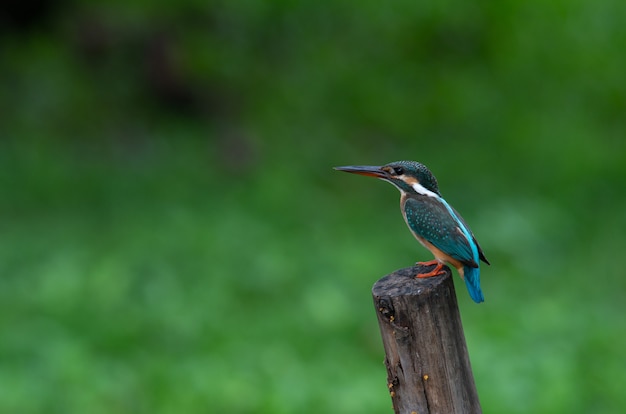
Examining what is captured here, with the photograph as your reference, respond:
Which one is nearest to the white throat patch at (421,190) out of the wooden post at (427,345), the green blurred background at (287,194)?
the wooden post at (427,345)

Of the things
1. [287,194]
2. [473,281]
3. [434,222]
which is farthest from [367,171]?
[287,194]

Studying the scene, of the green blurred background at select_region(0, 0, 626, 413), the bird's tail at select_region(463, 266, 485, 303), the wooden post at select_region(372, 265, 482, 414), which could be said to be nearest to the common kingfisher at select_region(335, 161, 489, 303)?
the bird's tail at select_region(463, 266, 485, 303)

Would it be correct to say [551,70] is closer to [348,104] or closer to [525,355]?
[348,104]

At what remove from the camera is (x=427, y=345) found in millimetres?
2914

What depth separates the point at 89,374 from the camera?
6.50 m

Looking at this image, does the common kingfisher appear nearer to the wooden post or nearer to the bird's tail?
the bird's tail

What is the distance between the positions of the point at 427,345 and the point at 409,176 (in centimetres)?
68

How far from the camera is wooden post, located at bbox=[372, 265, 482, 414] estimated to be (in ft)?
9.55

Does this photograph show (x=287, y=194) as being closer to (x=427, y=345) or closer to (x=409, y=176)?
(x=409, y=176)

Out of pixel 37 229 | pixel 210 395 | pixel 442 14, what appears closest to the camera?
pixel 210 395

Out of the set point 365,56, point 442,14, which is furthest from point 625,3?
point 365,56

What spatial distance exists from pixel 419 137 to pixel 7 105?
481 cm

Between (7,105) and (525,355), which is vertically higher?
(7,105)

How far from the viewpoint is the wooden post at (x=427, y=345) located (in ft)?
9.55
